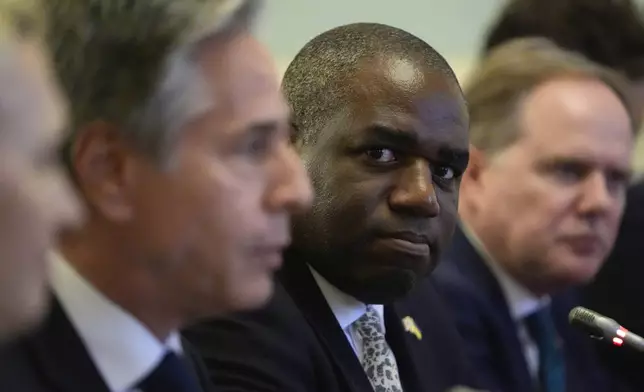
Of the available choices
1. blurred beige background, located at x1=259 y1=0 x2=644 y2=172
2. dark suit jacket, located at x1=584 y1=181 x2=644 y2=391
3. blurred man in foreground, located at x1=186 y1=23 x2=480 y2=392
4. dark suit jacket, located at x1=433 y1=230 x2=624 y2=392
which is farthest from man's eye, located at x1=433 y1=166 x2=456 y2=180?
blurred beige background, located at x1=259 y1=0 x2=644 y2=172

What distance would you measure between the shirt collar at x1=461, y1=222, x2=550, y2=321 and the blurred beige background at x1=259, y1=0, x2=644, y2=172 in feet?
2.18

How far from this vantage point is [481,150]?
150 cm

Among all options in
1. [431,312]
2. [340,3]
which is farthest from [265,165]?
[340,3]

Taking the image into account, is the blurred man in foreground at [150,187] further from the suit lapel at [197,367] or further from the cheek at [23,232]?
the cheek at [23,232]

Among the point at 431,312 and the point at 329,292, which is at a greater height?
the point at 329,292

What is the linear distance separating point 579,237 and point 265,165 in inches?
28.3

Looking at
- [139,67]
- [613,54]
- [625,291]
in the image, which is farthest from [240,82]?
[613,54]

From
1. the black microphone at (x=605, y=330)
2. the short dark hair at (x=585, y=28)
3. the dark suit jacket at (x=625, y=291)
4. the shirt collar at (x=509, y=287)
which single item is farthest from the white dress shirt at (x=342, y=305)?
the short dark hair at (x=585, y=28)

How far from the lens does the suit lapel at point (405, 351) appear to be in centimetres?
114

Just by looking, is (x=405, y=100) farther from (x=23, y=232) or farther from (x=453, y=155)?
(x=23, y=232)

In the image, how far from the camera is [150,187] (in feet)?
2.54

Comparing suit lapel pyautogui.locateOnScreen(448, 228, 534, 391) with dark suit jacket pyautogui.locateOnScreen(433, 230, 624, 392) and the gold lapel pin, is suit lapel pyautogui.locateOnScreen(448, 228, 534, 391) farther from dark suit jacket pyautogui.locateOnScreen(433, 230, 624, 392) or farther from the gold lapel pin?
the gold lapel pin

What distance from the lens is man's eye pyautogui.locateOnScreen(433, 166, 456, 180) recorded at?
107 cm

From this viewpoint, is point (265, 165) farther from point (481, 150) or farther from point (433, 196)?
point (481, 150)
